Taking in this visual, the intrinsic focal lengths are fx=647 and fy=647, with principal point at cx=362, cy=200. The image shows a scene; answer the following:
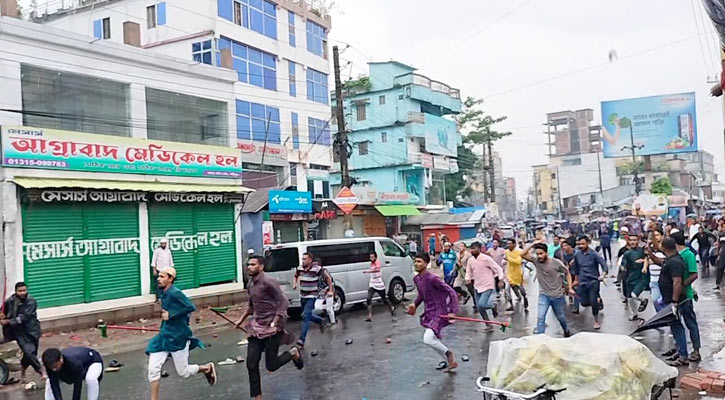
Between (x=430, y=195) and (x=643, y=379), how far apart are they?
41318 mm

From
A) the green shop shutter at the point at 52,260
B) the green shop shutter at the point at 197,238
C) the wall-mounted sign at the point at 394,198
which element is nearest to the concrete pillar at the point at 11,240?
the green shop shutter at the point at 52,260

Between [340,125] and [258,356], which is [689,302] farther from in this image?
[340,125]

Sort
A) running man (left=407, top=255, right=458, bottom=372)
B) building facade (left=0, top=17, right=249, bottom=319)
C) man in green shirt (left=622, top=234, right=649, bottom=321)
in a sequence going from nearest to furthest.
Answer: running man (left=407, top=255, right=458, bottom=372), man in green shirt (left=622, top=234, right=649, bottom=321), building facade (left=0, top=17, right=249, bottom=319)

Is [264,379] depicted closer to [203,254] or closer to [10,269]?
[10,269]

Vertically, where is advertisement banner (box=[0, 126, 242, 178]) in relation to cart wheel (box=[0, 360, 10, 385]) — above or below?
above

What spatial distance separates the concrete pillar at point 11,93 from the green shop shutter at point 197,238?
12.9 feet

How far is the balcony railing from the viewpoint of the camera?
145ft

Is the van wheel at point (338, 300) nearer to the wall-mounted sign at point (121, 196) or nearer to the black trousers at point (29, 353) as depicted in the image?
the wall-mounted sign at point (121, 196)

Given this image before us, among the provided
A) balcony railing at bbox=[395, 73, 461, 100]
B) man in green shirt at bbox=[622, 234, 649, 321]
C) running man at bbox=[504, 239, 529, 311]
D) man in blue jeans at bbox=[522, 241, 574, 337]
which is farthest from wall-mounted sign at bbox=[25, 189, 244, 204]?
balcony railing at bbox=[395, 73, 461, 100]

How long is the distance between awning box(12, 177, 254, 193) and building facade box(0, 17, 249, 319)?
0.04 meters

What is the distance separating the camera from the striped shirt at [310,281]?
12.0 m

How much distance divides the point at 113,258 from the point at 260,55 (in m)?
17.5

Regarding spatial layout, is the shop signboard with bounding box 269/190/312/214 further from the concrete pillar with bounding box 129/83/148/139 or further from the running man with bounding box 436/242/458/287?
the running man with bounding box 436/242/458/287

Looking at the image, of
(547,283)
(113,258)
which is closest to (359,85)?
(113,258)
